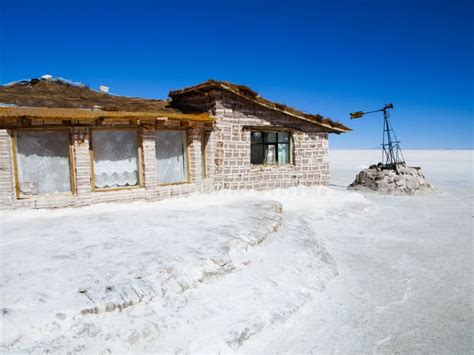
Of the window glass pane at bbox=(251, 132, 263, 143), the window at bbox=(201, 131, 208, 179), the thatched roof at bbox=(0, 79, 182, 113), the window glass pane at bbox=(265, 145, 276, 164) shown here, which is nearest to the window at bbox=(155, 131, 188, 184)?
the window at bbox=(201, 131, 208, 179)

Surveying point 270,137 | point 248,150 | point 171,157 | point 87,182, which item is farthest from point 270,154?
point 87,182

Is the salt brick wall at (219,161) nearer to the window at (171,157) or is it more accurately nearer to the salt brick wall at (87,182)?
the salt brick wall at (87,182)

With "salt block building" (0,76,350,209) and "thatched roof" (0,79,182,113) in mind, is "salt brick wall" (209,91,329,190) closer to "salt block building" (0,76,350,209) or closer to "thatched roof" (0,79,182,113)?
"salt block building" (0,76,350,209)

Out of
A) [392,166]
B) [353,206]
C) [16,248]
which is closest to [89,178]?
[16,248]

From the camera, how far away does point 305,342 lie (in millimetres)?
4465

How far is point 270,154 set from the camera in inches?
571

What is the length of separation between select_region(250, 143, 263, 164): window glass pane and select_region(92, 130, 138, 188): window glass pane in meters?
5.39

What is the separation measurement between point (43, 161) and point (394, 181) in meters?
16.9

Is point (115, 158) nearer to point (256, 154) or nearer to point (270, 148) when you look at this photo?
point (256, 154)

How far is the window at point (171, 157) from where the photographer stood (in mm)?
11281

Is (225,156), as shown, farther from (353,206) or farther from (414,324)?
(414,324)

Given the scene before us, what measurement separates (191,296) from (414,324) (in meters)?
3.41

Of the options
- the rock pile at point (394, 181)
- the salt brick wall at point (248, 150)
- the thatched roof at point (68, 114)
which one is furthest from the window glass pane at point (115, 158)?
the rock pile at point (394, 181)

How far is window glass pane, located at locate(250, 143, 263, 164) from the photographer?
14.3 metres
